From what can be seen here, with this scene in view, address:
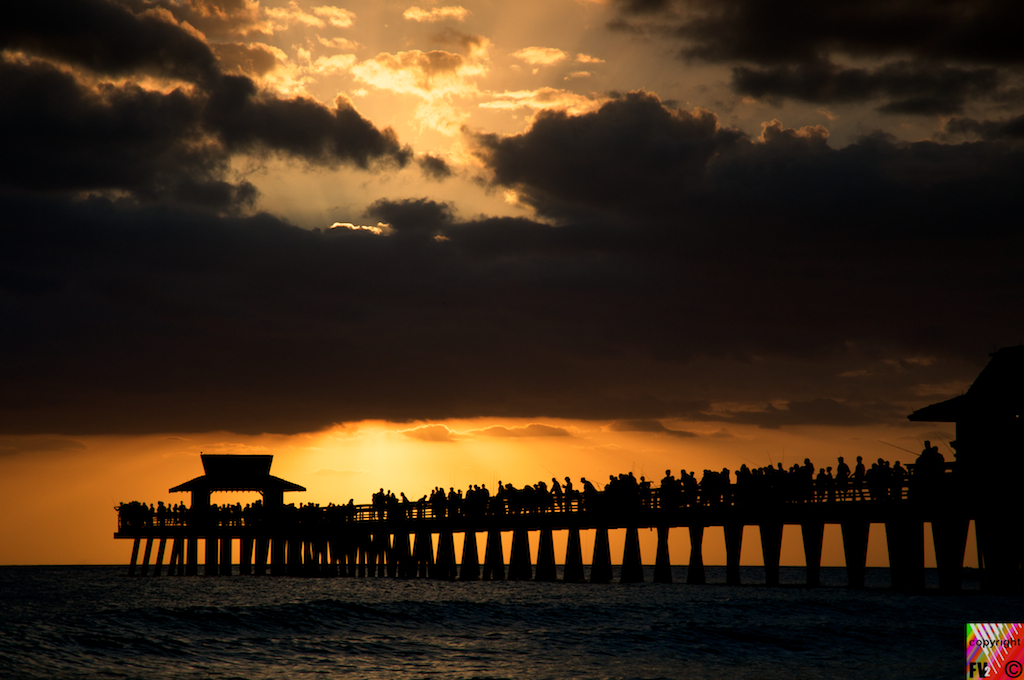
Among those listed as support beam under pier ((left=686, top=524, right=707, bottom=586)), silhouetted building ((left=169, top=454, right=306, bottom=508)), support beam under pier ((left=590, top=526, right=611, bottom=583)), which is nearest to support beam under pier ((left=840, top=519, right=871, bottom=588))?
support beam under pier ((left=686, top=524, right=707, bottom=586))

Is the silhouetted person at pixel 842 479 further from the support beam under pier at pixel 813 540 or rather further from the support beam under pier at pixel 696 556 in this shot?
the support beam under pier at pixel 696 556

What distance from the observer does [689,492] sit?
36.0m

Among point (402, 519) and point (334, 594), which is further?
point (402, 519)

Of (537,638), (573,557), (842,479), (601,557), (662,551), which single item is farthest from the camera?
(573,557)

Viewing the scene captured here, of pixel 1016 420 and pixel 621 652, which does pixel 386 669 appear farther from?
pixel 1016 420

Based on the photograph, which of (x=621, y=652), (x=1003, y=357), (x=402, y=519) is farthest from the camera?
(x=402, y=519)

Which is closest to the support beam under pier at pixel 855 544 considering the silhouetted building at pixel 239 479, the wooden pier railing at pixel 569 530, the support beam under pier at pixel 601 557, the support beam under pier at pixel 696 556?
the wooden pier railing at pixel 569 530

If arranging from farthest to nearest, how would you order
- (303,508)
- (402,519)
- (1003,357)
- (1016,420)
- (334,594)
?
1. (303,508)
2. (402,519)
3. (334,594)
4. (1003,357)
5. (1016,420)

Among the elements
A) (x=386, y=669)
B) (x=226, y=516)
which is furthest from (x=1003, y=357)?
(x=226, y=516)

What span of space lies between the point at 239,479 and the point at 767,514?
38737mm

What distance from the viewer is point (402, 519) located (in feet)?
174

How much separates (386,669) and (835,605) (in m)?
13.8

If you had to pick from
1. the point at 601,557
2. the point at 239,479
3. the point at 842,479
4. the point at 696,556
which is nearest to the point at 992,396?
the point at 842,479

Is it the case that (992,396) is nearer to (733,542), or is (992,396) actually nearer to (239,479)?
(733,542)
